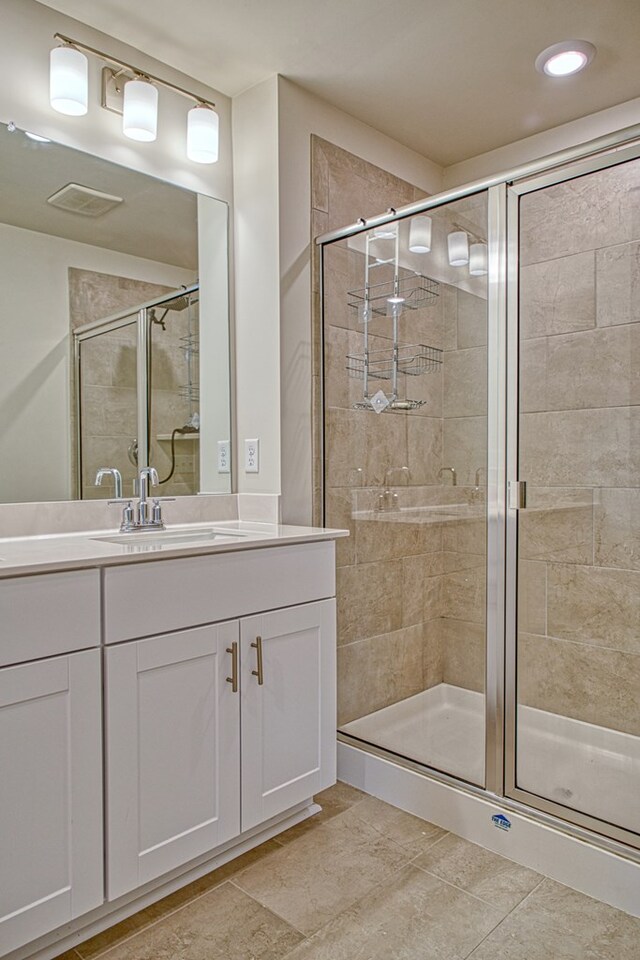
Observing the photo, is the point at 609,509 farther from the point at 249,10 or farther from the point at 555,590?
the point at 249,10

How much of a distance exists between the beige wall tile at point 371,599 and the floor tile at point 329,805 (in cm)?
51

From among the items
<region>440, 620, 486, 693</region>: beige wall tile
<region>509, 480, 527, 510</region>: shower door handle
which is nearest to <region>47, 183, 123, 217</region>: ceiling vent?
<region>509, 480, 527, 510</region>: shower door handle

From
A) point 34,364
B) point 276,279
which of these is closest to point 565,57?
point 276,279

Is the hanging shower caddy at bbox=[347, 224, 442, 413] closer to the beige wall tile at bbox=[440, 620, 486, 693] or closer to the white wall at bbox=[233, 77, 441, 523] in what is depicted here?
the white wall at bbox=[233, 77, 441, 523]

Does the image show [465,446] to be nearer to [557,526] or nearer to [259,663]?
[557,526]

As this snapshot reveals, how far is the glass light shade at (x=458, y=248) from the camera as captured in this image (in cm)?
209

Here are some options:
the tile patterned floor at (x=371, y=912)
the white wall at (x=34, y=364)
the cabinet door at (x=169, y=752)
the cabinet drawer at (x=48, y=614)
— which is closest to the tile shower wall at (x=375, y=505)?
the tile patterned floor at (x=371, y=912)

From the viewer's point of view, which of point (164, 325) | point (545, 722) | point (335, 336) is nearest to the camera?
point (545, 722)

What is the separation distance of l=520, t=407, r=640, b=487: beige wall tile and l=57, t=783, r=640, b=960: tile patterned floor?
1117 mm

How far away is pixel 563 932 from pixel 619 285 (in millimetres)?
1801

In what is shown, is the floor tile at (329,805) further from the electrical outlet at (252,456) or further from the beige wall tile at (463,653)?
the electrical outlet at (252,456)

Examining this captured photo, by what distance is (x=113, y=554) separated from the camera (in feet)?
4.91

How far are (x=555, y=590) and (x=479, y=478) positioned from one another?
16.8 inches

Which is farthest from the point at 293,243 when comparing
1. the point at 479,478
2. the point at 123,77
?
the point at 479,478
